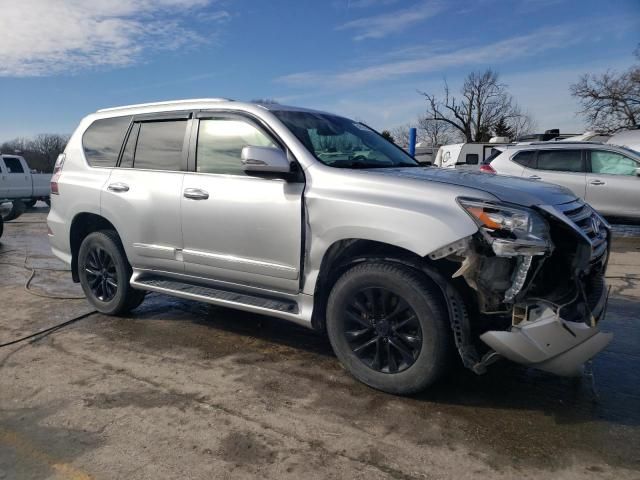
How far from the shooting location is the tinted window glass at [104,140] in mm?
5008

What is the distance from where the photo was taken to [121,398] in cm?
340

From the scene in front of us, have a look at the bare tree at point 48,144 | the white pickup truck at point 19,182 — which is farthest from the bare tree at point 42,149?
the white pickup truck at point 19,182

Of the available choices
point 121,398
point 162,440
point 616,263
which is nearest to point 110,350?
point 121,398

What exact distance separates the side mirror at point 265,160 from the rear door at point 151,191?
0.98m

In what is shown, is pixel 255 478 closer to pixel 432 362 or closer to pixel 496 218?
pixel 432 362

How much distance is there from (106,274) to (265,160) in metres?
2.45

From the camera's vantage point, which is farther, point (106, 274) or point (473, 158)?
point (473, 158)

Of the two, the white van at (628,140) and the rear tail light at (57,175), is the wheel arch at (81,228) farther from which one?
the white van at (628,140)

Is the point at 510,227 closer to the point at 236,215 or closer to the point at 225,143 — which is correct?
the point at 236,215

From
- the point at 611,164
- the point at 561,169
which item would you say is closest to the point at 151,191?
the point at 561,169

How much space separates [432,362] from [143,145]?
3.20 m

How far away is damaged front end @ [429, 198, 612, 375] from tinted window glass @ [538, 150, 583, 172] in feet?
24.9

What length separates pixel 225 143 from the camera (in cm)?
423

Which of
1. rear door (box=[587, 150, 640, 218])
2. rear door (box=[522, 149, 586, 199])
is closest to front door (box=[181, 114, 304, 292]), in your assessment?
rear door (box=[522, 149, 586, 199])
